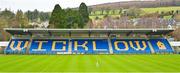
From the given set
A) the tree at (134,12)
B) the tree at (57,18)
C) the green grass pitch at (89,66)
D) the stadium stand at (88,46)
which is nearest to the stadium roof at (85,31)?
the stadium stand at (88,46)

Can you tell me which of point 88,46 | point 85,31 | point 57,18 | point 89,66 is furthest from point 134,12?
point 89,66

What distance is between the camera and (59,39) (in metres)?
63.7

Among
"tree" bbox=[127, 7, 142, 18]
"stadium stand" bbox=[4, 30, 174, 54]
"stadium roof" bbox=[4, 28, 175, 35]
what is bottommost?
"stadium stand" bbox=[4, 30, 174, 54]

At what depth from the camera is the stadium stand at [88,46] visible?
195 feet

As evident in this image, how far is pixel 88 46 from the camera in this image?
61.0m

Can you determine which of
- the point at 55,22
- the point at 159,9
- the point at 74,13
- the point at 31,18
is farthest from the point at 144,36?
the point at 31,18

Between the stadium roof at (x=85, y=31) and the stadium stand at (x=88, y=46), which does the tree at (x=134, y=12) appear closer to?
the stadium stand at (x=88, y=46)

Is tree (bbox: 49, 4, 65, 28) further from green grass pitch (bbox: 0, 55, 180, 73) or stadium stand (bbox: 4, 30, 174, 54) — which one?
green grass pitch (bbox: 0, 55, 180, 73)

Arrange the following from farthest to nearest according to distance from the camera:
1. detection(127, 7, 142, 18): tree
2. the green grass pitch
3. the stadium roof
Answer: detection(127, 7, 142, 18): tree, the stadium roof, the green grass pitch

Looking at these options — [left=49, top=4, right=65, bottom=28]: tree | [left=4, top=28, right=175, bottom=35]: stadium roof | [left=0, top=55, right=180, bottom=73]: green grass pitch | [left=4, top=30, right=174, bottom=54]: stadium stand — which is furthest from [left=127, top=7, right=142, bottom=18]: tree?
[left=0, top=55, right=180, bottom=73]: green grass pitch

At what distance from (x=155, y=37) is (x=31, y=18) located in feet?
443

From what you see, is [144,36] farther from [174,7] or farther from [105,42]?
[174,7]

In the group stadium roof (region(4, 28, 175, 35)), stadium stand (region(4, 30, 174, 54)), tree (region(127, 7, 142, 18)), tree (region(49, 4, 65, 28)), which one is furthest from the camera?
tree (region(127, 7, 142, 18))

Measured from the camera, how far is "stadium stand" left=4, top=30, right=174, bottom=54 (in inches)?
2335
